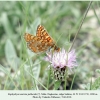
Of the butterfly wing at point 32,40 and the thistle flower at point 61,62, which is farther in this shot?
the butterfly wing at point 32,40

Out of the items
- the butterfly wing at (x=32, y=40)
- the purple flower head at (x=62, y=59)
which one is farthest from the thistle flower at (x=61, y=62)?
the butterfly wing at (x=32, y=40)

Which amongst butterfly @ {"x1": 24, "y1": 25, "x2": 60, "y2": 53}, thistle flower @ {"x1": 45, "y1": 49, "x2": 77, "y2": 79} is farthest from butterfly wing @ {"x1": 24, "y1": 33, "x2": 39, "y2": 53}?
thistle flower @ {"x1": 45, "y1": 49, "x2": 77, "y2": 79}

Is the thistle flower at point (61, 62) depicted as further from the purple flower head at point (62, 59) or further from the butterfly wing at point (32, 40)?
the butterfly wing at point (32, 40)

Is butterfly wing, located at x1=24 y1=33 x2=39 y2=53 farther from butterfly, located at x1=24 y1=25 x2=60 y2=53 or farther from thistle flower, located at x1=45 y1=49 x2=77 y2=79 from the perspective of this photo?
thistle flower, located at x1=45 y1=49 x2=77 y2=79

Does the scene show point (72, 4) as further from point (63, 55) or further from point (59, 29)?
point (63, 55)

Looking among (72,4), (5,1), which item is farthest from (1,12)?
(72,4)
